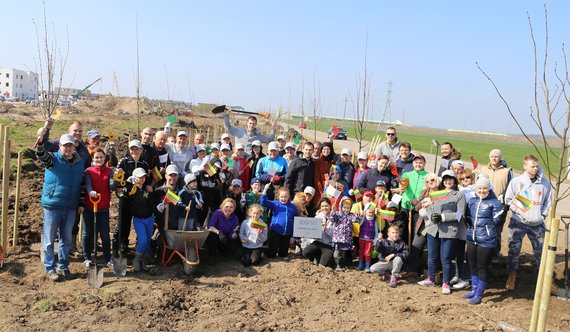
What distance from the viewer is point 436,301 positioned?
573 centimetres

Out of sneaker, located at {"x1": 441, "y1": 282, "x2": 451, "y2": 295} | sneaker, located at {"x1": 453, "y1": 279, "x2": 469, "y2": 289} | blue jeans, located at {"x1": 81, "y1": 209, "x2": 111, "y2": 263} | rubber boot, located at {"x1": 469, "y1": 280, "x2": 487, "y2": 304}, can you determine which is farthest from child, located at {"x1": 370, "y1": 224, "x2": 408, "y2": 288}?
blue jeans, located at {"x1": 81, "y1": 209, "x2": 111, "y2": 263}

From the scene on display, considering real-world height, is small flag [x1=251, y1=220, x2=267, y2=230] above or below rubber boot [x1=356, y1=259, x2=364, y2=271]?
above

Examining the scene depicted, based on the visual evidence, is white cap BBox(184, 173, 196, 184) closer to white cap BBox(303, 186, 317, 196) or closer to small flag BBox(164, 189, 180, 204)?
small flag BBox(164, 189, 180, 204)

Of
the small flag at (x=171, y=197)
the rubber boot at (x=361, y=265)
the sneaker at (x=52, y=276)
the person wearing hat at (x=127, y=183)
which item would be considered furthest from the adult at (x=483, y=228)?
the sneaker at (x=52, y=276)

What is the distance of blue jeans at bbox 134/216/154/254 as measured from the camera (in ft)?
20.6

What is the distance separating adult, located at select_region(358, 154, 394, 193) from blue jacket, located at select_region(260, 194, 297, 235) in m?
1.21

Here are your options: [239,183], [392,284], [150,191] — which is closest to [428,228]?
[392,284]

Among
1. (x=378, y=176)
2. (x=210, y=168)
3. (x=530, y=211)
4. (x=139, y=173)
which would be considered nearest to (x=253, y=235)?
(x=210, y=168)

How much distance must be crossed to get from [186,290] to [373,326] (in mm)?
2388

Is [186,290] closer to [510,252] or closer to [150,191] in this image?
[150,191]

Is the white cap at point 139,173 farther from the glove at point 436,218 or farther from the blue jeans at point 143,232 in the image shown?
the glove at point 436,218

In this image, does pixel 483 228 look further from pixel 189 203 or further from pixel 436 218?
pixel 189 203

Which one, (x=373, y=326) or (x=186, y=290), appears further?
(x=186, y=290)

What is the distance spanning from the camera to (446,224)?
6.01 m
